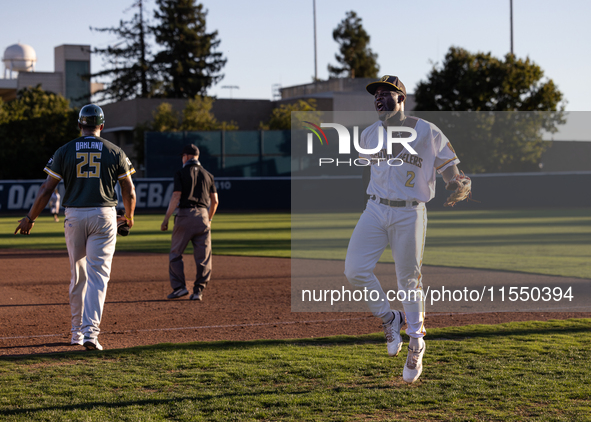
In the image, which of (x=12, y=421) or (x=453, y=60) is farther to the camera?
(x=453, y=60)

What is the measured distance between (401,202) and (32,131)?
47414 millimetres

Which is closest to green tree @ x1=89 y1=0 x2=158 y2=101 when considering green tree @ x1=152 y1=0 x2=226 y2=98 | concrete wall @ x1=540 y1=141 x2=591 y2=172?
green tree @ x1=152 y1=0 x2=226 y2=98

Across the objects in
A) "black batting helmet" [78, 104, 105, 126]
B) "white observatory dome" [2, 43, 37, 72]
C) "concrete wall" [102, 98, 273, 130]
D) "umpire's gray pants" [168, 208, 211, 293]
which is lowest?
"umpire's gray pants" [168, 208, 211, 293]

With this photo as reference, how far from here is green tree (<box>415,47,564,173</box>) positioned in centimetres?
3816

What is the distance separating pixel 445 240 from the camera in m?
17.1

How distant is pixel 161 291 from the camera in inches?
363

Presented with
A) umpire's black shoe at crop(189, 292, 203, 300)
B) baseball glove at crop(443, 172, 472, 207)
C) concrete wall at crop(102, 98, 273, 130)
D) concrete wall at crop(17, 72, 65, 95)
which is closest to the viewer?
baseball glove at crop(443, 172, 472, 207)

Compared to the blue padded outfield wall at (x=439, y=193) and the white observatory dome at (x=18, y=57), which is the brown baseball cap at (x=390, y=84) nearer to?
the blue padded outfield wall at (x=439, y=193)

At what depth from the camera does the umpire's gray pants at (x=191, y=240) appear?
325 inches

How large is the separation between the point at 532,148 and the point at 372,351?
36488 mm

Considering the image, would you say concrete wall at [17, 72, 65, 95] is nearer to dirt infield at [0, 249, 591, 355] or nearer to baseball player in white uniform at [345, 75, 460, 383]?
dirt infield at [0, 249, 591, 355]

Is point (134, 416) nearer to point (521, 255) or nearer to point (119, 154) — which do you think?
point (119, 154)

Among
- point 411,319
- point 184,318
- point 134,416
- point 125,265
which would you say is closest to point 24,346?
point 184,318

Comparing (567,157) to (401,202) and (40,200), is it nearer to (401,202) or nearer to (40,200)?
(401,202)
